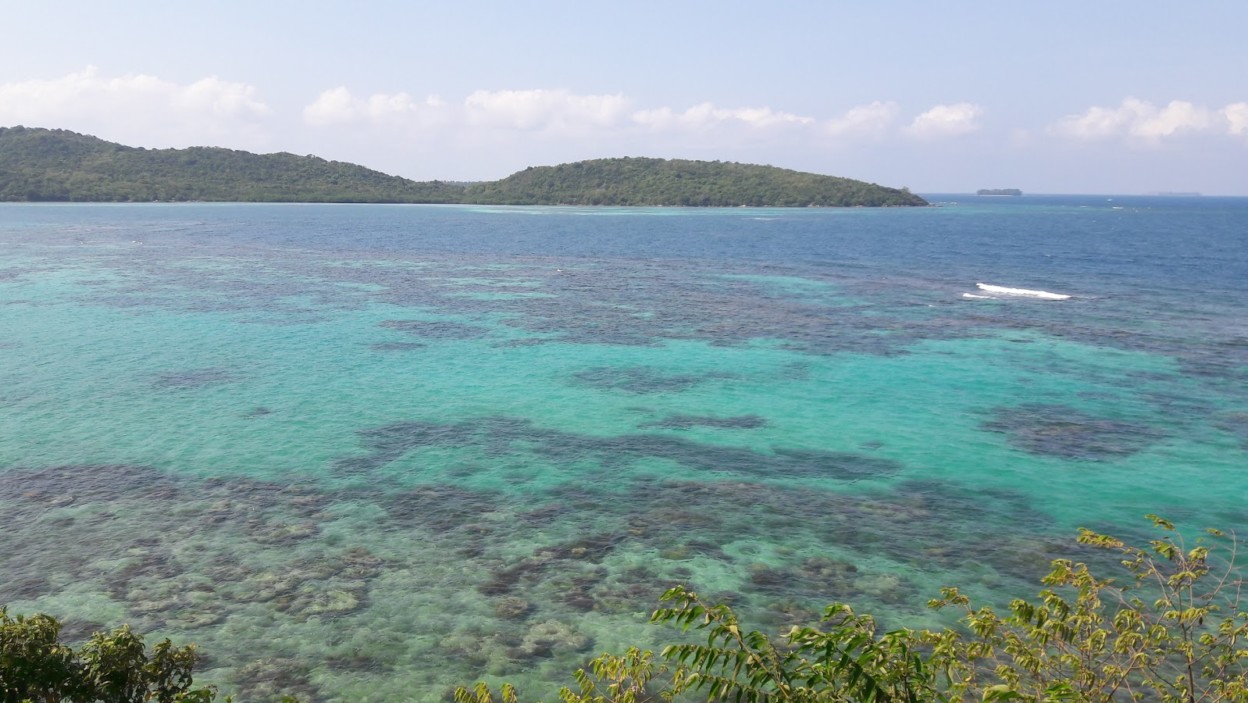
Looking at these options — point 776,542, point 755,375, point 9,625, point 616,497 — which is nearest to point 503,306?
point 755,375

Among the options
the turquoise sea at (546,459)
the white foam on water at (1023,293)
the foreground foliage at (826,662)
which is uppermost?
the foreground foliage at (826,662)

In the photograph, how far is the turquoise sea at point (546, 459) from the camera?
1623 cm

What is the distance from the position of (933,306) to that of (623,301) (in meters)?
19.2

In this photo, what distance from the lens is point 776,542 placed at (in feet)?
63.4

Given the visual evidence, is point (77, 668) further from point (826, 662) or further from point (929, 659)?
point (929, 659)

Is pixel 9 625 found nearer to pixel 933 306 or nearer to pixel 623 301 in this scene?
pixel 623 301

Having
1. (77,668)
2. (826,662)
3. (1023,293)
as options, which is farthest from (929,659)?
(1023,293)

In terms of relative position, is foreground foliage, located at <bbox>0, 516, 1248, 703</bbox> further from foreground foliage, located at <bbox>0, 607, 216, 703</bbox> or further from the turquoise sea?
the turquoise sea

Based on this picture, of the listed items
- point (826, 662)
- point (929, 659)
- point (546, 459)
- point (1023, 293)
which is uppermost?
point (826, 662)

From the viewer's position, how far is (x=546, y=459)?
24.5 metres

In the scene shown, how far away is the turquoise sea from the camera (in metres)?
16.2

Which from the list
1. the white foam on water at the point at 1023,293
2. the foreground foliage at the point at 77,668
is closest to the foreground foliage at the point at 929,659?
the foreground foliage at the point at 77,668

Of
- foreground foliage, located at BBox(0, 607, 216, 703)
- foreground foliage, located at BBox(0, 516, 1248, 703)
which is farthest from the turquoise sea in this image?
foreground foliage, located at BBox(0, 516, 1248, 703)

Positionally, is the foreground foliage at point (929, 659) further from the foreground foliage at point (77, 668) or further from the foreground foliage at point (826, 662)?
the foreground foliage at point (77, 668)
